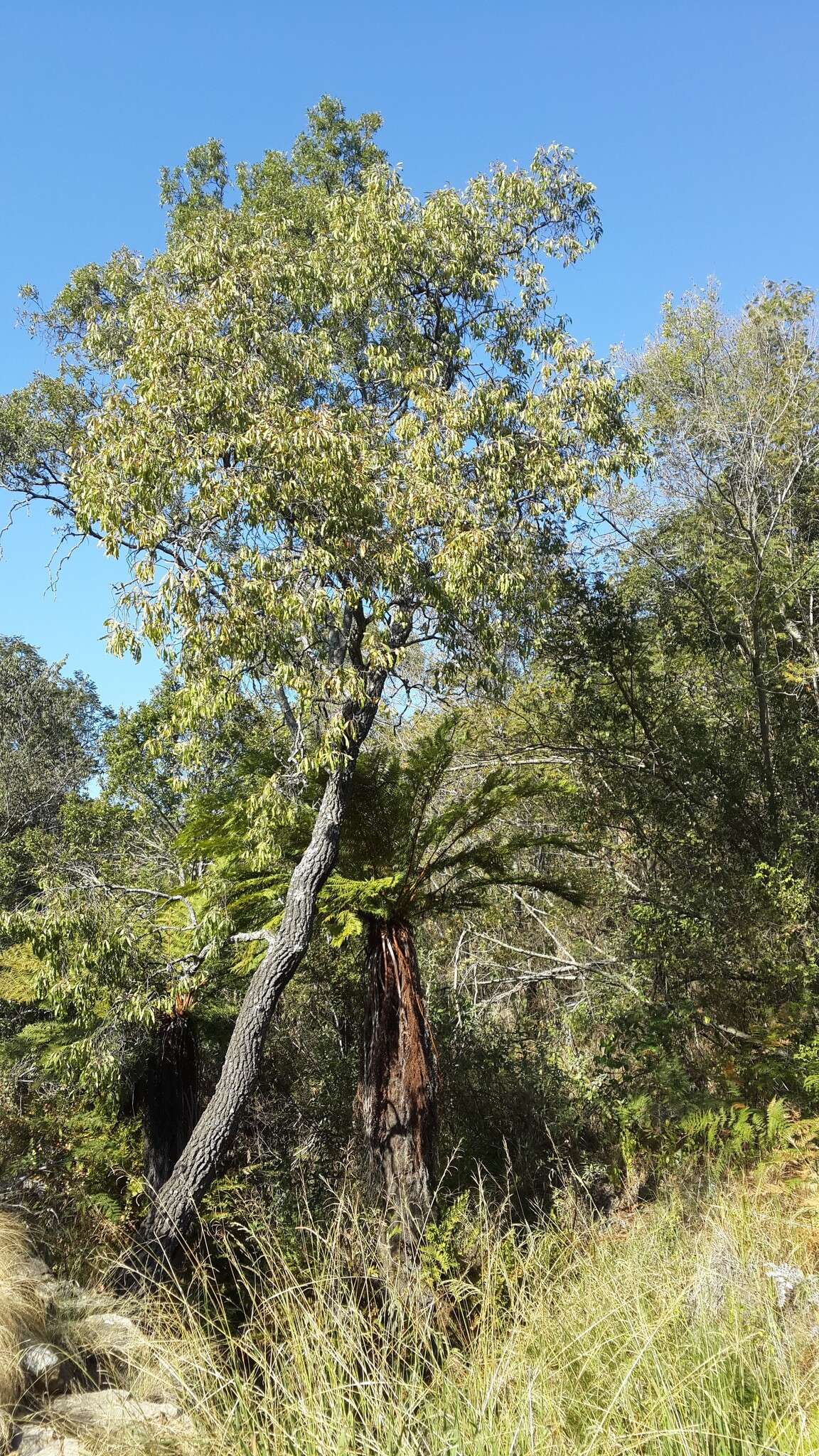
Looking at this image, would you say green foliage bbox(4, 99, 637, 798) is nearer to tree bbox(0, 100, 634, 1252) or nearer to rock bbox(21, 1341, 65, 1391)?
tree bbox(0, 100, 634, 1252)

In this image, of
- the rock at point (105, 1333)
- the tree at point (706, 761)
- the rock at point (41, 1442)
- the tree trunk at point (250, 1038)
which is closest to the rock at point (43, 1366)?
the rock at point (105, 1333)

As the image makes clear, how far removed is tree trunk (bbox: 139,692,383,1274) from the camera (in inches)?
245

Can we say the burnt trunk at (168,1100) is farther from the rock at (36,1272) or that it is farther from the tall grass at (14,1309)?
the tall grass at (14,1309)

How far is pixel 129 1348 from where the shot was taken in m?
3.54

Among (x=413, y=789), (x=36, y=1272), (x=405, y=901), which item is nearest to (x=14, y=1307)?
(x=36, y=1272)

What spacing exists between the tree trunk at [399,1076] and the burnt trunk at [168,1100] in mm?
1634

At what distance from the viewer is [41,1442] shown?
137 inches

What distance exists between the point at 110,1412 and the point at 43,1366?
636mm

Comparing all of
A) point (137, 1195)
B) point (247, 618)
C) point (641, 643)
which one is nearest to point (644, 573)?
point (641, 643)

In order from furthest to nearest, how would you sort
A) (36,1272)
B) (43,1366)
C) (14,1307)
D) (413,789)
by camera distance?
(413,789) < (36,1272) < (14,1307) < (43,1366)

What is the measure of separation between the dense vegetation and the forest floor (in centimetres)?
71

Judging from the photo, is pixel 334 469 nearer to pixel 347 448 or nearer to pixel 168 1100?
pixel 347 448

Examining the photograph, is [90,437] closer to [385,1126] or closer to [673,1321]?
[385,1126]

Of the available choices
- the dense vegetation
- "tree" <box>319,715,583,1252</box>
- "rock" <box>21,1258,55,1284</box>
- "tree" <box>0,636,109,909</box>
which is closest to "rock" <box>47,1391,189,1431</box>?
"rock" <box>21,1258,55,1284</box>
